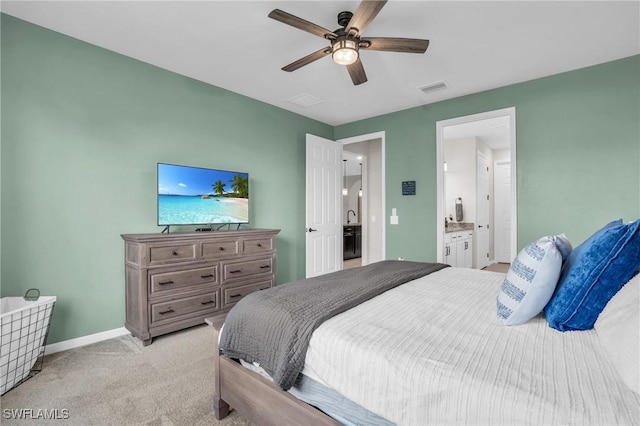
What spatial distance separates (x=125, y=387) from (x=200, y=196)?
5.92 feet

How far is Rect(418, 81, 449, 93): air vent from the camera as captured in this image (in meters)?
3.49

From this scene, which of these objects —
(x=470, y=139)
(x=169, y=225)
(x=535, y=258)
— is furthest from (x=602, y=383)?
(x=470, y=139)

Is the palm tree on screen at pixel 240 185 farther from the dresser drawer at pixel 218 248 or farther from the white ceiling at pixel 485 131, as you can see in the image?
the white ceiling at pixel 485 131

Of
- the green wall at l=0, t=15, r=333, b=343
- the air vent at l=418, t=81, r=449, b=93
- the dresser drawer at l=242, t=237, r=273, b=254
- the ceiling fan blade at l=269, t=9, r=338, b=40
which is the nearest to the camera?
the ceiling fan blade at l=269, t=9, r=338, b=40

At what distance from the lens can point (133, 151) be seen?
2943mm

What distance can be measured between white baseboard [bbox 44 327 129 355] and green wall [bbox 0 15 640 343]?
0.04 metres

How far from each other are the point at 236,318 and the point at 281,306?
27cm

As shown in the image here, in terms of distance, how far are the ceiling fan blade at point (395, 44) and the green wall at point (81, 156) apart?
214 centimetres

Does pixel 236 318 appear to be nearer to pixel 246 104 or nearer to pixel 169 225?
pixel 169 225

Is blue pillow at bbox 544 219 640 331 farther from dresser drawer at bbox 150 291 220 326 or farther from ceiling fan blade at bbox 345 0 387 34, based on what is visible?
dresser drawer at bbox 150 291 220 326

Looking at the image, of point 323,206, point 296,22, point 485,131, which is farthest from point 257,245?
point 485,131

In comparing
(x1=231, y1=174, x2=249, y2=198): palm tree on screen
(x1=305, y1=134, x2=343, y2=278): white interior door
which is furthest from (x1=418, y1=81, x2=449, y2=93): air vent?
(x1=231, y1=174, x2=249, y2=198): palm tree on screen

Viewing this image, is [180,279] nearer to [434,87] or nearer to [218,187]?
[218,187]

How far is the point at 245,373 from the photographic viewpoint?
4.97ft
